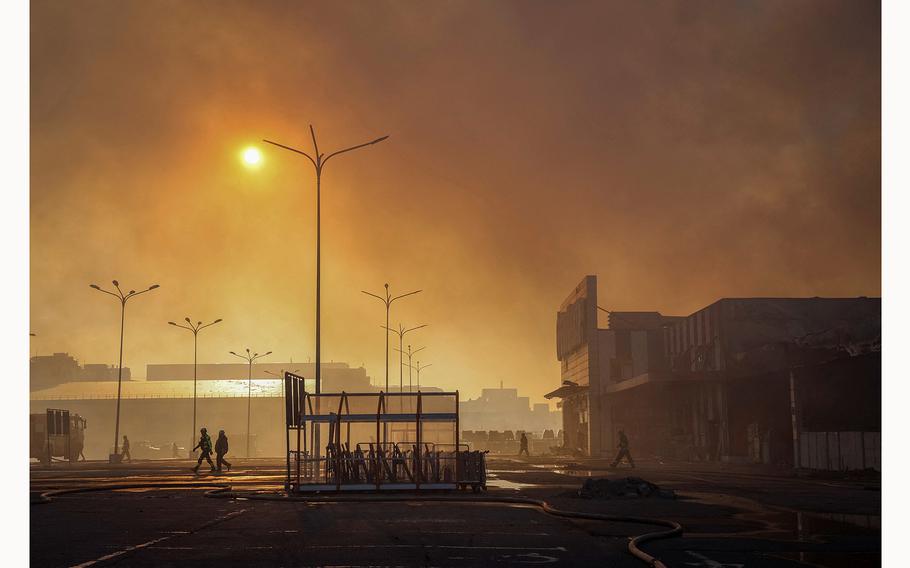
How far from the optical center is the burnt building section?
47.7 metres

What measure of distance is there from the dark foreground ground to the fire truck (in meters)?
54.8

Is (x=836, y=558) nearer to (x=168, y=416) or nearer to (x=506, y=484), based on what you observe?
(x=506, y=484)

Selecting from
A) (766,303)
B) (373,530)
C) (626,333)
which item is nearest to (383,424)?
(373,530)

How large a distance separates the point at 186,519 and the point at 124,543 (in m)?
4.64

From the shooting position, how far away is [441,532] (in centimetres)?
1736

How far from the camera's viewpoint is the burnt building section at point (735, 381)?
4772 cm

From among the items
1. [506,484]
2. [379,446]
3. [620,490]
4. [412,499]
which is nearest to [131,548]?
[412,499]

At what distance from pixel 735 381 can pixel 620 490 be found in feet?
138

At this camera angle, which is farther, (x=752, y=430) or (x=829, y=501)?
(x=752, y=430)

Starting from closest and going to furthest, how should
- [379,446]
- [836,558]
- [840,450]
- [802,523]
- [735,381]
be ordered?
[836,558] → [802,523] → [379,446] → [840,450] → [735,381]

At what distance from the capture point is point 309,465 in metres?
30.0

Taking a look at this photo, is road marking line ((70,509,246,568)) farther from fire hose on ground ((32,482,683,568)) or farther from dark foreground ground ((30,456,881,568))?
fire hose on ground ((32,482,683,568))

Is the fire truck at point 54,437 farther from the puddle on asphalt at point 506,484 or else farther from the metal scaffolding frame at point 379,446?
the metal scaffolding frame at point 379,446
